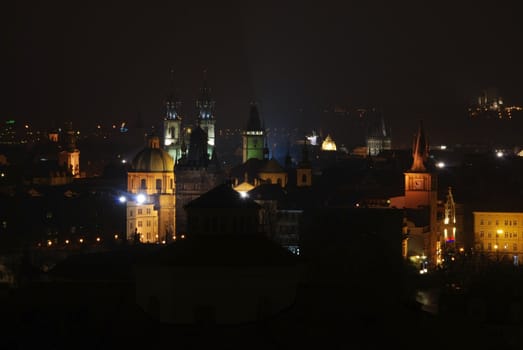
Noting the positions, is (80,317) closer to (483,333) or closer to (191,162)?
(483,333)

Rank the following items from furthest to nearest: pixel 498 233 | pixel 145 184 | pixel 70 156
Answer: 1. pixel 70 156
2. pixel 145 184
3. pixel 498 233

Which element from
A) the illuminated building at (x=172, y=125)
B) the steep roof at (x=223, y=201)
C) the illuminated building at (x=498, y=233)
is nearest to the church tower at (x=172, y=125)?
the illuminated building at (x=172, y=125)

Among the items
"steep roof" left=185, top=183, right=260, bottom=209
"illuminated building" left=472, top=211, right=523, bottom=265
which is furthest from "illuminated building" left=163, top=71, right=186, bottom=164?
"steep roof" left=185, top=183, right=260, bottom=209

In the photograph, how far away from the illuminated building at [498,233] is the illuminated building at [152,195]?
21.7 metres

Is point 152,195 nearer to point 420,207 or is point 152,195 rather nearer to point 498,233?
point 420,207

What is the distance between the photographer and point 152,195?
13062cm

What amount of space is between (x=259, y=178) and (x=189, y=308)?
287ft

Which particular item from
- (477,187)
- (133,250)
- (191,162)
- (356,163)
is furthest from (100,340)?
(356,163)

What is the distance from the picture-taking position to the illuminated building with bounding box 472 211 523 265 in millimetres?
123625

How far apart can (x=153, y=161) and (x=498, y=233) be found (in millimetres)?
25909

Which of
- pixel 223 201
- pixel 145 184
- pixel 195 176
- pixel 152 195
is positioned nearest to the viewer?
pixel 223 201

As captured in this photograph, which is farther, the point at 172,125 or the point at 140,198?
the point at 172,125

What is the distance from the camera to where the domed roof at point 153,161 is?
434 ft

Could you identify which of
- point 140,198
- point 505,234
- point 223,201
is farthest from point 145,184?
point 223,201
